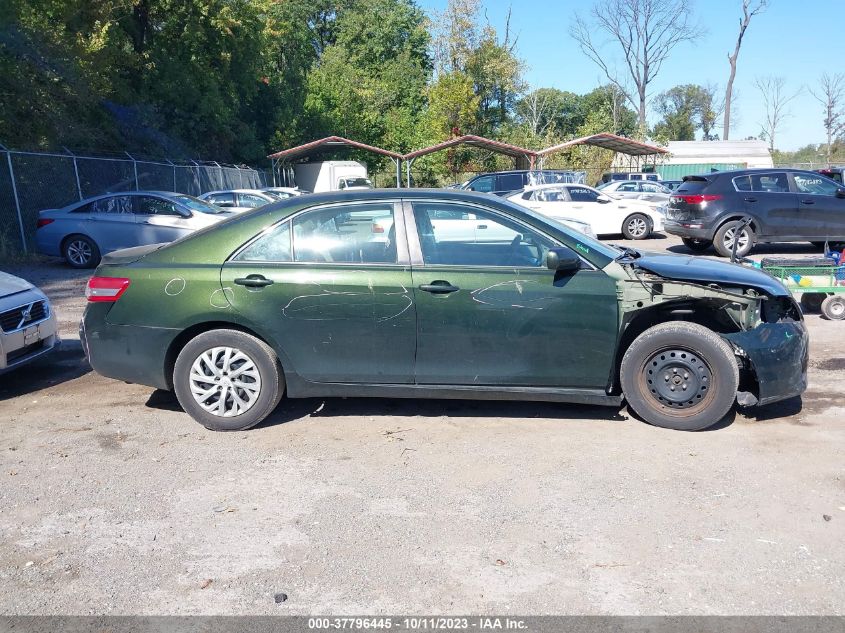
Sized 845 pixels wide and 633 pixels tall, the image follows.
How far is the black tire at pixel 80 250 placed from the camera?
14.6 m

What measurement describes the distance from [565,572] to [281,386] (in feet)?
8.43

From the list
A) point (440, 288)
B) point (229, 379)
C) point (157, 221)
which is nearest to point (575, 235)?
point (440, 288)

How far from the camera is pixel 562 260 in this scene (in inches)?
195

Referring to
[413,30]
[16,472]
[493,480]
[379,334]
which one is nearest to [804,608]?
[493,480]

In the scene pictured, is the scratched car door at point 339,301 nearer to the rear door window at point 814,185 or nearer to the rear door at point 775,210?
the rear door at point 775,210

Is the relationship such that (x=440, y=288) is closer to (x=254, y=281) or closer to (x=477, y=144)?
(x=254, y=281)

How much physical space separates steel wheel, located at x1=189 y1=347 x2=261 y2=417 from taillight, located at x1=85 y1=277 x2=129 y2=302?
0.79 meters

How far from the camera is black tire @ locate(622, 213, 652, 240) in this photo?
18.8m

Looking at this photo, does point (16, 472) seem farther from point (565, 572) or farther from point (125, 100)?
point (125, 100)

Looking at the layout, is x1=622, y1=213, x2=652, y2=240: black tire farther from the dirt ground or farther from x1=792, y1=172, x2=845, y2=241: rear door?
the dirt ground

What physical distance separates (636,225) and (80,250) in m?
13.1

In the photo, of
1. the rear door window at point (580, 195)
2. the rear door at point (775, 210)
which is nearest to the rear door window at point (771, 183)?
the rear door at point (775, 210)

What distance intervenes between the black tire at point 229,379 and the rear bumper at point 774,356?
3.26 m

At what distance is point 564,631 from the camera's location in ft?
9.87
